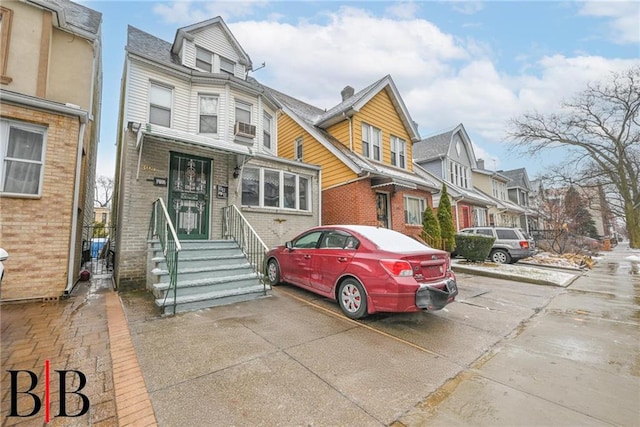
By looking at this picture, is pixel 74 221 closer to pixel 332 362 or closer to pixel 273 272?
pixel 273 272

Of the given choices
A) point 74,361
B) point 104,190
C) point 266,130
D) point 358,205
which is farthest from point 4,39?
point 104,190

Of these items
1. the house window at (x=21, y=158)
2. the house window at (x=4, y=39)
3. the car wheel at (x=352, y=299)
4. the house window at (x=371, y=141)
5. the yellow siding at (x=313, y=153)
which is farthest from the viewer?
the house window at (x=371, y=141)

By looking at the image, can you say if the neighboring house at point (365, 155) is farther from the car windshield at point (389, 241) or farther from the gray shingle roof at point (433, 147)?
the gray shingle roof at point (433, 147)

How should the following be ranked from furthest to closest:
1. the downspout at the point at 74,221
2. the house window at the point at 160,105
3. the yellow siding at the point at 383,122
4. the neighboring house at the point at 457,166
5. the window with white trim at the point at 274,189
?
the neighboring house at the point at 457,166
the yellow siding at the point at 383,122
the window with white trim at the point at 274,189
the house window at the point at 160,105
the downspout at the point at 74,221

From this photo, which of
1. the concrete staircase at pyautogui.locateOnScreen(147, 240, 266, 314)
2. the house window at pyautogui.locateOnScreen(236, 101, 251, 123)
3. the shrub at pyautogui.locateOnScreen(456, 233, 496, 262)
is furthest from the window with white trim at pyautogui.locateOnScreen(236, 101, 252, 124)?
the shrub at pyautogui.locateOnScreen(456, 233, 496, 262)

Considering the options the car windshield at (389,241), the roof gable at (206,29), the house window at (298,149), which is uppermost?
the roof gable at (206,29)

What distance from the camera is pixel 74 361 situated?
9.70 ft

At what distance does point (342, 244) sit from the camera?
524 centimetres

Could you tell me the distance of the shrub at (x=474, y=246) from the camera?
1130 cm

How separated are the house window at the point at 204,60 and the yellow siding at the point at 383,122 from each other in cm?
630

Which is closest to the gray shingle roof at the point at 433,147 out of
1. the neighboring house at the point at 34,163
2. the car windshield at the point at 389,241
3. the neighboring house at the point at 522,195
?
the neighboring house at the point at 522,195

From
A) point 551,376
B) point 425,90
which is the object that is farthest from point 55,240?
point 425,90

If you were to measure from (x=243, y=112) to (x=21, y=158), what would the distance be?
244 inches

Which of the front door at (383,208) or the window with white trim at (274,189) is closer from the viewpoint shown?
the window with white trim at (274,189)
